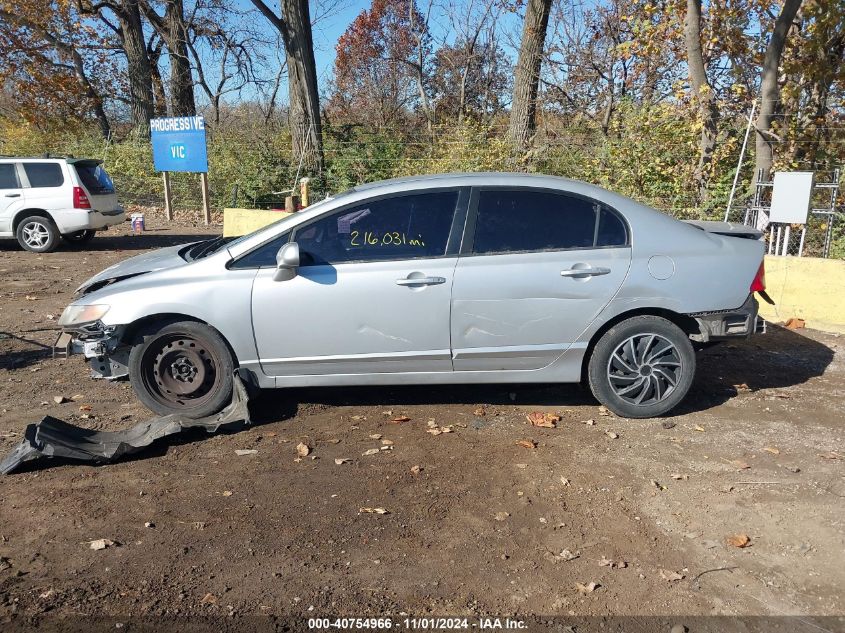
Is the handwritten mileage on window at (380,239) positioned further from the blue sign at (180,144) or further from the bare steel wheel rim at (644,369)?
the blue sign at (180,144)

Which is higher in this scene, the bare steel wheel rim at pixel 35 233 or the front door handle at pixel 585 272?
the front door handle at pixel 585 272

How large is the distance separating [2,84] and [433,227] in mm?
30335

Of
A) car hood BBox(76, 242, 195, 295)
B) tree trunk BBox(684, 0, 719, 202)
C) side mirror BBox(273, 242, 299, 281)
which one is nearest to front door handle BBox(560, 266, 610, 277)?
side mirror BBox(273, 242, 299, 281)

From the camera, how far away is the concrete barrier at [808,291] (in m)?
7.35

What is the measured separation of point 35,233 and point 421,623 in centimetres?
1258

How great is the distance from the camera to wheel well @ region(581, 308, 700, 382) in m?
5.02

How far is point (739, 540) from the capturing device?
141 inches

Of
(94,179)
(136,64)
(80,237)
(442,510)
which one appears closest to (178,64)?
(136,64)

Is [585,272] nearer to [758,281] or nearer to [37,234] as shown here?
[758,281]

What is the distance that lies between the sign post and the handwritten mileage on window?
1241 centimetres

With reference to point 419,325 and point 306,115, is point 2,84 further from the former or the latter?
point 419,325

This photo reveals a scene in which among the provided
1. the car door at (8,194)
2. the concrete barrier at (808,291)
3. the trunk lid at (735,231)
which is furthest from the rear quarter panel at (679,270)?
the car door at (8,194)

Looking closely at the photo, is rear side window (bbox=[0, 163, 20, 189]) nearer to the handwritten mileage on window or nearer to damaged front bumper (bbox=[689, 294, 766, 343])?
the handwritten mileage on window

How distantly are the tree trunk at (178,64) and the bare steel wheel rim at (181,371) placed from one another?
66.9 feet
